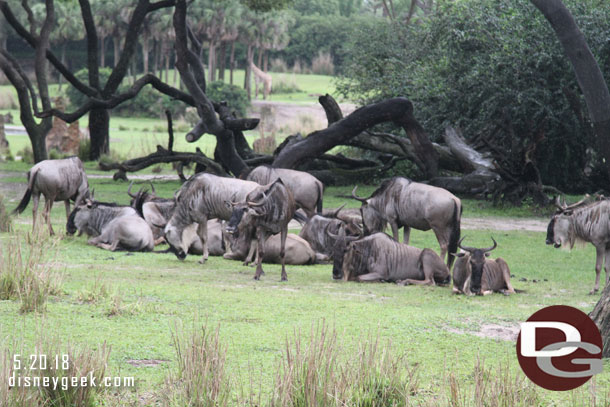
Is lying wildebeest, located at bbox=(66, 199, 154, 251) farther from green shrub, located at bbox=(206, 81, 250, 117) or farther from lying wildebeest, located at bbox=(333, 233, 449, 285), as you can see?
green shrub, located at bbox=(206, 81, 250, 117)

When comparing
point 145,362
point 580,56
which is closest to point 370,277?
point 580,56

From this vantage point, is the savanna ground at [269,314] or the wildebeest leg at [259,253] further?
the wildebeest leg at [259,253]

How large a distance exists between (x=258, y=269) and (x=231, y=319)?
3050mm

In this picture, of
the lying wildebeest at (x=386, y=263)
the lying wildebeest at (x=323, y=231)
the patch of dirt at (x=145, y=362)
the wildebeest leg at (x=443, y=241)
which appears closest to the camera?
the patch of dirt at (x=145, y=362)

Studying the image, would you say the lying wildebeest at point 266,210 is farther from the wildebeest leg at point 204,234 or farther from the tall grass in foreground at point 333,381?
the tall grass in foreground at point 333,381

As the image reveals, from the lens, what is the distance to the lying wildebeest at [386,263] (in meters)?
11.6

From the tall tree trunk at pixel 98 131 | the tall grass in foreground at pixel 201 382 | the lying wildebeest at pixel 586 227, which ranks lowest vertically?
the tall tree trunk at pixel 98 131

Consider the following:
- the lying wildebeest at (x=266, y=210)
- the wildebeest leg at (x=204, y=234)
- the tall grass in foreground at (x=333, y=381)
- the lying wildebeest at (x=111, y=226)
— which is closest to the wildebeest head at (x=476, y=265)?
the lying wildebeest at (x=266, y=210)

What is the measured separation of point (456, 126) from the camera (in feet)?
72.4

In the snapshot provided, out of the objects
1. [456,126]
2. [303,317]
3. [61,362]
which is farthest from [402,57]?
[61,362]

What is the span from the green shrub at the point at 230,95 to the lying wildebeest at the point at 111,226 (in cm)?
4408

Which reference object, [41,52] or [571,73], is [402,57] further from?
[41,52]

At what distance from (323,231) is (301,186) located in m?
1.59

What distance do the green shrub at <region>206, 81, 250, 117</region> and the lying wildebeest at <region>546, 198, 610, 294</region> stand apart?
47.5 metres
